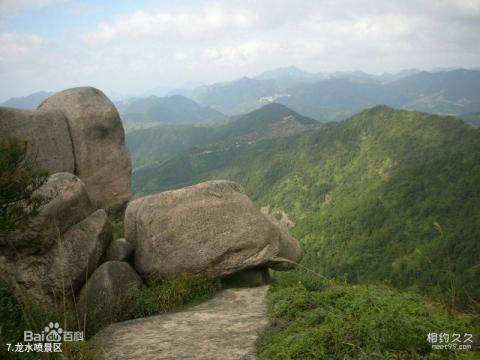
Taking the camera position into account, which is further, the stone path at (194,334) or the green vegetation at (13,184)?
the stone path at (194,334)

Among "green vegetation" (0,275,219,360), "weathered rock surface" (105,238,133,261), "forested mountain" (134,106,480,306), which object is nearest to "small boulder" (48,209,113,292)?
"weathered rock surface" (105,238,133,261)

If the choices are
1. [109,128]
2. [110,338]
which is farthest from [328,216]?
[110,338]

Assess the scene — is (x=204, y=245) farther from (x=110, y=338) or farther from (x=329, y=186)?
(x=329, y=186)

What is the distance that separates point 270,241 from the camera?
14844mm

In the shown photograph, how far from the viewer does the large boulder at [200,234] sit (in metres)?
14.0

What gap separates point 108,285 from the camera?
12.4 m

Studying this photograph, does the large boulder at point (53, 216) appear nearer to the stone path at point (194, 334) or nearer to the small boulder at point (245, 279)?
the stone path at point (194, 334)

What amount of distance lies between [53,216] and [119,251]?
3008mm

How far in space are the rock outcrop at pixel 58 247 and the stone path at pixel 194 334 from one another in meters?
2.36

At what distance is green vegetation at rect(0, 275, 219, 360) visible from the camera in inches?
297

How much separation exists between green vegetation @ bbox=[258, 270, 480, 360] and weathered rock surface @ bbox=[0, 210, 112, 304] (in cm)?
642

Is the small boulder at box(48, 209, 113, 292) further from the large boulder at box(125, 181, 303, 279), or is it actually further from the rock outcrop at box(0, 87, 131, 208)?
the rock outcrop at box(0, 87, 131, 208)

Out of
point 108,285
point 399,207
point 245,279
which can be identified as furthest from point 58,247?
point 399,207

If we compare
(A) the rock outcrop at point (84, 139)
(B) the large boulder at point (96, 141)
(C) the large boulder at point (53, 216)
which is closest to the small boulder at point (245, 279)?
(C) the large boulder at point (53, 216)
